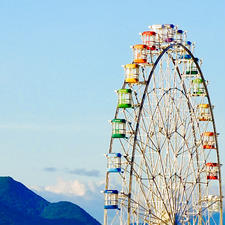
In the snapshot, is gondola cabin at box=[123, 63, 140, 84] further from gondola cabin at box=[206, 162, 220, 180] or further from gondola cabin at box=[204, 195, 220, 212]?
gondola cabin at box=[204, 195, 220, 212]

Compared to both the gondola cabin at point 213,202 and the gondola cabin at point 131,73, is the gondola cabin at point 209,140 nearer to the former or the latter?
the gondola cabin at point 213,202

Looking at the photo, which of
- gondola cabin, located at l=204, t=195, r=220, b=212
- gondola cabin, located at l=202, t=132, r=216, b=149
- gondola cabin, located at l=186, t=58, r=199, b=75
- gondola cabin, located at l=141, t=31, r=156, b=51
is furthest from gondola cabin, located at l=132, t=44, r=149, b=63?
gondola cabin, located at l=204, t=195, r=220, b=212

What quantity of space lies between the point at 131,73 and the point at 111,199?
330 inches

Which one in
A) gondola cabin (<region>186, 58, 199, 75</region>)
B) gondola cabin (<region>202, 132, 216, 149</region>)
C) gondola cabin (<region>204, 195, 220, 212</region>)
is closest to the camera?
gondola cabin (<region>186, 58, 199, 75</region>)

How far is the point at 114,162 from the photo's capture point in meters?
50.5

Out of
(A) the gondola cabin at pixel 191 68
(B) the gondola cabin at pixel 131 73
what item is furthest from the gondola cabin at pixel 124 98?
(A) the gondola cabin at pixel 191 68

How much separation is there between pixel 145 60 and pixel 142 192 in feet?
28.9

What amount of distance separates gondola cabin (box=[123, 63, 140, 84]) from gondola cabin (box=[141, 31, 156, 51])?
2639 millimetres

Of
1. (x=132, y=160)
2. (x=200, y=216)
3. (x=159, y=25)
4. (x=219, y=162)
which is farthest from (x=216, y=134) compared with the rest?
(x=132, y=160)

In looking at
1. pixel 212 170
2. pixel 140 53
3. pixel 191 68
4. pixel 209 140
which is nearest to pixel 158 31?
pixel 140 53

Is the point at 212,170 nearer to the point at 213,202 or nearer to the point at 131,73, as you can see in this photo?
the point at 213,202

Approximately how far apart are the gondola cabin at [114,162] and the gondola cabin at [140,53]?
22.5 feet

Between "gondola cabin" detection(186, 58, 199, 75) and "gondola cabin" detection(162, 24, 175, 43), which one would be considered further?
"gondola cabin" detection(186, 58, 199, 75)

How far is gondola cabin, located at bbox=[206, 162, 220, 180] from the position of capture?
203ft
